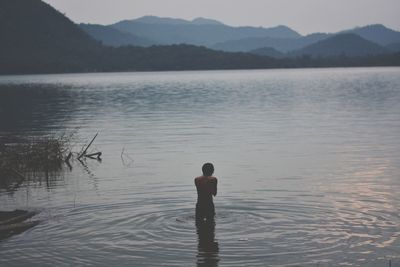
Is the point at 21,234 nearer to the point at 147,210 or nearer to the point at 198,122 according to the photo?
the point at 147,210

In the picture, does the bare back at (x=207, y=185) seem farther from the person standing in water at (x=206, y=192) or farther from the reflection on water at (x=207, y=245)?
the reflection on water at (x=207, y=245)

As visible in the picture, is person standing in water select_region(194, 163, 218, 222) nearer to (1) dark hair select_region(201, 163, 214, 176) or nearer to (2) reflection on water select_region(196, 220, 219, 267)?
(1) dark hair select_region(201, 163, 214, 176)

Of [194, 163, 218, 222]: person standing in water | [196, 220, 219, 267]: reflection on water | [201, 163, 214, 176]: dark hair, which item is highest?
[201, 163, 214, 176]: dark hair

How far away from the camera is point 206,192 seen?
59.7ft

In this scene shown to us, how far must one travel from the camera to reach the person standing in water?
1784 cm

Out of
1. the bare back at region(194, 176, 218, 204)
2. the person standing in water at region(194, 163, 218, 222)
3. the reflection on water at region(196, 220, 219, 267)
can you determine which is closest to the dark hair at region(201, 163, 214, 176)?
the person standing in water at region(194, 163, 218, 222)

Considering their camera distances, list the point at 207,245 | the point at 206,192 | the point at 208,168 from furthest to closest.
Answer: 1. the point at 206,192
2. the point at 208,168
3. the point at 207,245

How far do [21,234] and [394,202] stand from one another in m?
13.5

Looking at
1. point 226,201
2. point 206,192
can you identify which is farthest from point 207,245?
point 226,201

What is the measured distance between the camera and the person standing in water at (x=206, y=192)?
1784 cm

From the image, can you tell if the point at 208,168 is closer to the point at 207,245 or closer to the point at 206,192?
the point at 206,192

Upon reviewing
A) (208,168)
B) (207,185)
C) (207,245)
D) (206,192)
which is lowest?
(207,245)

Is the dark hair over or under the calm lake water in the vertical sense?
over

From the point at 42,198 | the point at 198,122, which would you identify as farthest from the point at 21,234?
the point at 198,122
